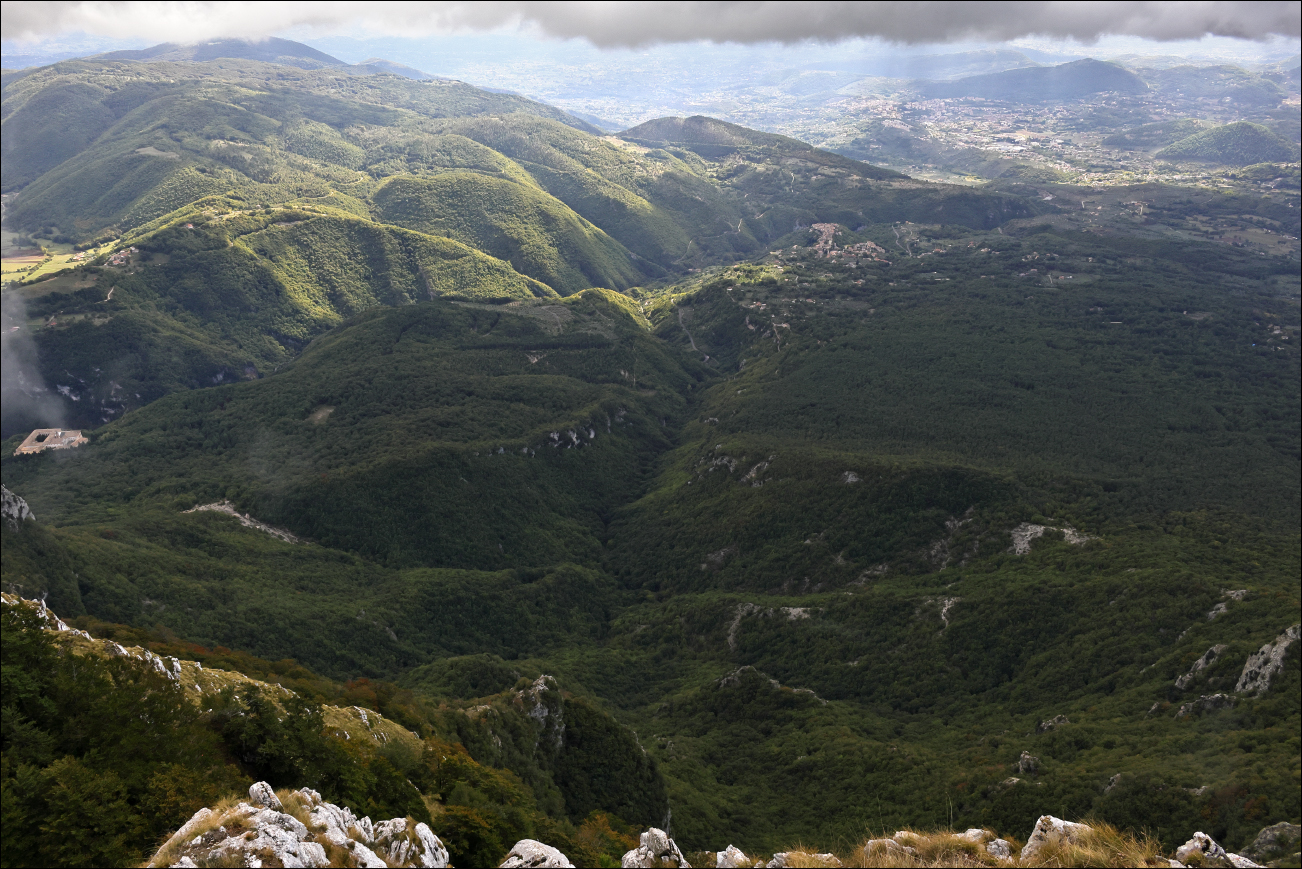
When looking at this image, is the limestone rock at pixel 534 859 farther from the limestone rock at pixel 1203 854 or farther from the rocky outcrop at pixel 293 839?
the limestone rock at pixel 1203 854

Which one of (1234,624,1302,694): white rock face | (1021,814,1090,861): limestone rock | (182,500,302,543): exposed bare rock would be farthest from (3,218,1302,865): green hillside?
(1021,814,1090,861): limestone rock

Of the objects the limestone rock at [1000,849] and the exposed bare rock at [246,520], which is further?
the exposed bare rock at [246,520]

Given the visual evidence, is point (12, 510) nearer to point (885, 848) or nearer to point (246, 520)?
point (246, 520)

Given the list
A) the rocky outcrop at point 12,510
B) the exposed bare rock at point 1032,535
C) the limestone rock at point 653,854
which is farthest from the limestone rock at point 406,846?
the exposed bare rock at point 1032,535

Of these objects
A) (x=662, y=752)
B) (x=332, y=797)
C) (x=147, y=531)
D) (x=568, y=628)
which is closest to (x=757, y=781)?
(x=662, y=752)

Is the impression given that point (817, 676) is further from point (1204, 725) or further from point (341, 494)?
point (341, 494)

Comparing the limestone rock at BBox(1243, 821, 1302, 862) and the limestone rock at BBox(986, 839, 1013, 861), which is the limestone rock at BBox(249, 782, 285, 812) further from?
the limestone rock at BBox(1243, 821, 1302, 862)

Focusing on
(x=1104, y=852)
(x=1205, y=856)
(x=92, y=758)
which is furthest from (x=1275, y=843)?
(x=92, y=758)
